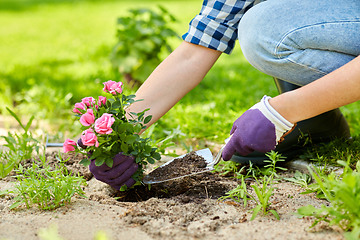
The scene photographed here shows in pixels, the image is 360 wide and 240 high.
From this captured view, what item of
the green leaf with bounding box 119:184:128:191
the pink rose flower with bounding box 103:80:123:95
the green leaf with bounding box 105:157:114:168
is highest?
the pink rose flower with bounding box 103:80:123:95

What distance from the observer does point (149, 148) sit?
1.53 meters

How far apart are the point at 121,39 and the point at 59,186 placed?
2.42m

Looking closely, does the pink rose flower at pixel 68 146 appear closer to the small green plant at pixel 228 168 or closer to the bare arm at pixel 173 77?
the bare arm at pixel 173 77

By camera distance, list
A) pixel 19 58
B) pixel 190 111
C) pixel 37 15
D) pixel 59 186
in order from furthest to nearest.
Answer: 1. pixel 37 15
2. pixel 19 58
3. pixel 190 111
4. pixel 59 186

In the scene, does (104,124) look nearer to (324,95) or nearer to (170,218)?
(170,218)

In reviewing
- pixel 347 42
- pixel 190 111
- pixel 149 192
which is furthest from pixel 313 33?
pixel 190 111

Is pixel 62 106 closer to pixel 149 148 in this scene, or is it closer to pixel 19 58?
pixel 149 148

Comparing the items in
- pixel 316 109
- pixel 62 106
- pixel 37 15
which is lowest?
pixel 37 15

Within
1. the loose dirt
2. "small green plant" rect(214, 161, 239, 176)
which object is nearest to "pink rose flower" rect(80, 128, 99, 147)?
the loose dirt

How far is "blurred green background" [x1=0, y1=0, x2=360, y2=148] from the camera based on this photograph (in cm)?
253

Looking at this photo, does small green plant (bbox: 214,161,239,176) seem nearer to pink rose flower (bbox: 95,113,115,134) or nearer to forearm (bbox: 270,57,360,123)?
forearm (bbox: 270,57,360,123)

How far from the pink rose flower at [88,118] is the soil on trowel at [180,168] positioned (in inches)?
18.1

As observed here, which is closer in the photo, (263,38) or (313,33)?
(313,33)

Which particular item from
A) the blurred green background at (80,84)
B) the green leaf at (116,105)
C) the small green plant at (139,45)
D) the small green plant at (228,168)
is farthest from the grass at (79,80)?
the green leaf at (116,105)
